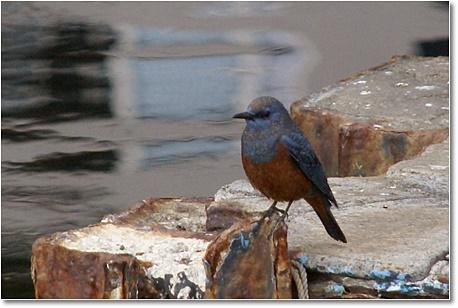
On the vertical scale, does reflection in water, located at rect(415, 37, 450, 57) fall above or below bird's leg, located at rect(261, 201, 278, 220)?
above

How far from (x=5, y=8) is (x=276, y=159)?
5.37 m

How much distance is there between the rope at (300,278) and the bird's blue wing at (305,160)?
289mm

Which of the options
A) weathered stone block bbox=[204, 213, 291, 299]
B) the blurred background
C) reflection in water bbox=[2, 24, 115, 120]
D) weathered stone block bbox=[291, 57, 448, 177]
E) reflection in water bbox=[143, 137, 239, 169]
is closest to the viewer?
weathered stone block bbox=[204, 213, 291, 299]

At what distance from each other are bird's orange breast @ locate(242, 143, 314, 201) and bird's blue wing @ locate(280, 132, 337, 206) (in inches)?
0.7

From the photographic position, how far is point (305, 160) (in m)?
4.47

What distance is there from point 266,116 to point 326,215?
0.38 m

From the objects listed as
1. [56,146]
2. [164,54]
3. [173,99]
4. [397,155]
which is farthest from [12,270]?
[164,54]

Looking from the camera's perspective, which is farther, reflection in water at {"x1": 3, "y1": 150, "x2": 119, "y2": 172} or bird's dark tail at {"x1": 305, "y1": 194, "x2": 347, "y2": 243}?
reflection in water at {"x1": 3, "y1": 150, "x2": 119, "y2": 172}

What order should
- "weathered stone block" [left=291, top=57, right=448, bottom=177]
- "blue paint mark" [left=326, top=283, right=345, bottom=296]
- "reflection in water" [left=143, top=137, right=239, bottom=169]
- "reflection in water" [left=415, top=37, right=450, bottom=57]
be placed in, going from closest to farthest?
1. "blue paint mark" [left=326, top=283, right=345, bottom=296]
2. "weathered stone block" [left=291, top=57, right=448, bottom=177]
3. "reflection in water" [left=143, top=137, right=239, bottom=169]
4. "reflection in water" [left=415, top=37, right=450, bottom=57]

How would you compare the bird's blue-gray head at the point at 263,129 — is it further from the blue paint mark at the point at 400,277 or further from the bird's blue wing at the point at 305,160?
the blue paint mark at the point at 400,277

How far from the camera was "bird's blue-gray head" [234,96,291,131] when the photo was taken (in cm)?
445

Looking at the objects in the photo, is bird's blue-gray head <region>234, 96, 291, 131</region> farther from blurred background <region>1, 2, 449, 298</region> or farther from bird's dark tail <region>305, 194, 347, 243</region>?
blurred background <region>1, 2, 449, 298</region>

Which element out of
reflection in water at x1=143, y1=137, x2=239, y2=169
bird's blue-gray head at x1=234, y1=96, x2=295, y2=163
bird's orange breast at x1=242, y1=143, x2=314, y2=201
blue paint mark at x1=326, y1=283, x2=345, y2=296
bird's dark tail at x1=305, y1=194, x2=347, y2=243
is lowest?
blue paint mark at x1=326, y1=283, x2=345, y2=296

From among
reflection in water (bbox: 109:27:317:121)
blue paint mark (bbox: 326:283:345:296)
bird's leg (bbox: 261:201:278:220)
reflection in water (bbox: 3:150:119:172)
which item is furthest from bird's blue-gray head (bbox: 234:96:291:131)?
reflection in water (bbox: 109:27:317:121)
